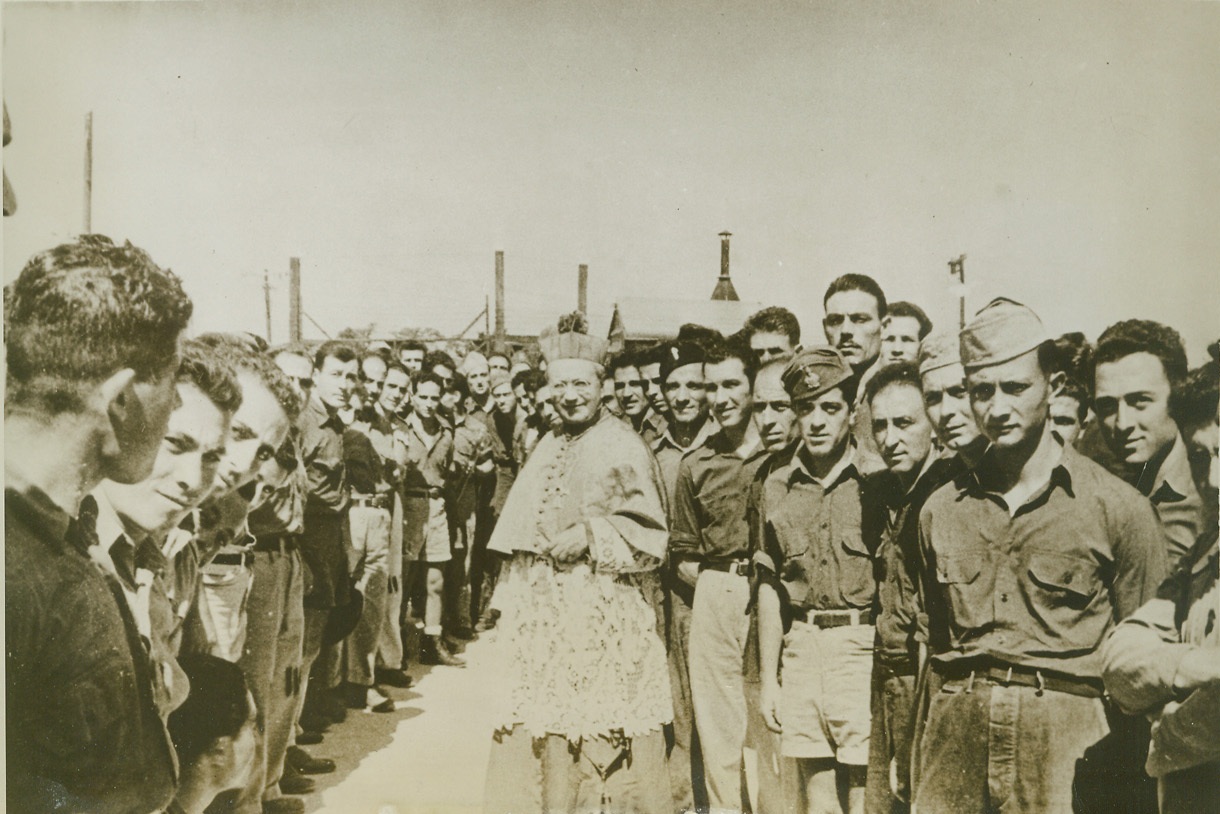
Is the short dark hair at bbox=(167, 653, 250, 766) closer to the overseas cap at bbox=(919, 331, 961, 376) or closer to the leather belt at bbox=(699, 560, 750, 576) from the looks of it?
the leather belt at bbox=(699, 560, 750, 576)

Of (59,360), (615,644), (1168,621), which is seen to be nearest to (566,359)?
(615,644)

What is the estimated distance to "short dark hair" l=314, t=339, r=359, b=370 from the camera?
4.23m

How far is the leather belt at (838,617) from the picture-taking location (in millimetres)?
3668

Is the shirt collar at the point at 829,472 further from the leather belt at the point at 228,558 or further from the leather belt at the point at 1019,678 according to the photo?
the leather belt at the point at 228,558

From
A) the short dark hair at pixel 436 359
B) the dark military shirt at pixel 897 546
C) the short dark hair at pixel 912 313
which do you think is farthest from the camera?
the short dark hair at pixel 436 359

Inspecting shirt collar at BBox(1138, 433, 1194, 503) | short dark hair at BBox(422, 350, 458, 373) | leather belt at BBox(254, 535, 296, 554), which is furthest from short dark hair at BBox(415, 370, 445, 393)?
shirt collar at BBox(1138, 433, 1194, 503)

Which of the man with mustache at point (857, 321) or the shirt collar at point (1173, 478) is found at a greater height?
the man with mustache at point (857, 321)

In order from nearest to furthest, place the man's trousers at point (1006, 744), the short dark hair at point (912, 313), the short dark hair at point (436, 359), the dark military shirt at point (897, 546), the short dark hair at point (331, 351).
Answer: the man's trousers at point (1006, 744)
the dark military shirt at point (897, 546)
the short dark hair at point (912, 313)
the short dark hair at point (331, 351)
the short dark hair at point (436, 359)

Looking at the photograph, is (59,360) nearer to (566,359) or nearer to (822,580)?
(566,359)

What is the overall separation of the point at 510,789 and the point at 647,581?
1.06 m

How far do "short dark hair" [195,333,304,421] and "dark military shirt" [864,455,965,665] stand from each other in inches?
97.8

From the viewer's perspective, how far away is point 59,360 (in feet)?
12.5

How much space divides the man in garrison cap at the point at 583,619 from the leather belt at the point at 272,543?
3.02 ft

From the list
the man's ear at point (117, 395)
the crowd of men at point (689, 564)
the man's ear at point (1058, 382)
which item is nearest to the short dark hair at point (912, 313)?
the crowd of men at point (689, 564)
